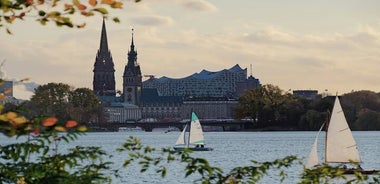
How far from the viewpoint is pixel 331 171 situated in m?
9.79

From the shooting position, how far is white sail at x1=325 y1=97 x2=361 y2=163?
41.6m

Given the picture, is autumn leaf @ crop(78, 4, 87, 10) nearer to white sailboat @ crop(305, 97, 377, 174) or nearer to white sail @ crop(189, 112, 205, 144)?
white sailboat @ crop(305, 97, 377, 174)

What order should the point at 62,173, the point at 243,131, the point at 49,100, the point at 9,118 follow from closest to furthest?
1. the point at 9,118
2. the point at 62,173
3. the point at 243,131
4. the point at 49,100

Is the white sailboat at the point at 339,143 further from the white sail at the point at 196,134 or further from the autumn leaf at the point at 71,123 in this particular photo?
the autumn leaf at the point at 71,123

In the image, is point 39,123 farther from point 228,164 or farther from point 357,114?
point 357,114

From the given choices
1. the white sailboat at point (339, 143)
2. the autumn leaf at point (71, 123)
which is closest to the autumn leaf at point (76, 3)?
the autumn leaf at point (71, 123)

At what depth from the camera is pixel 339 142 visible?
4234 cm

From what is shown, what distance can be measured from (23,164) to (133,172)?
38.7 metres

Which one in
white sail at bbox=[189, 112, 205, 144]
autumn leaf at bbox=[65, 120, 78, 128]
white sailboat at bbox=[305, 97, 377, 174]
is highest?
white sail at bbox=[189, 112, 205, 144]

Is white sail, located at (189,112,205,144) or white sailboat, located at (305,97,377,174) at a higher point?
white sail, located at (189,112,205,144)

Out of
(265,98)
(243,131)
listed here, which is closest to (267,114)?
(265,98)

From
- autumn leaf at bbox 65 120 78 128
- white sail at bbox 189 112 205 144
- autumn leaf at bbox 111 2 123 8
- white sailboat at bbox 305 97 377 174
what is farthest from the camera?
white sail at bbox 189 112 205 144

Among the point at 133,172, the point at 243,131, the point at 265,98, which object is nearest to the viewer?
the point at 133,172

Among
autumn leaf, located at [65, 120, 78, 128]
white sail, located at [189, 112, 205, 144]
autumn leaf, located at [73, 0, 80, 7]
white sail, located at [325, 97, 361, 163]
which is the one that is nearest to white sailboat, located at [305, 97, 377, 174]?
white sail, located at [325, 97, 361, 163]
